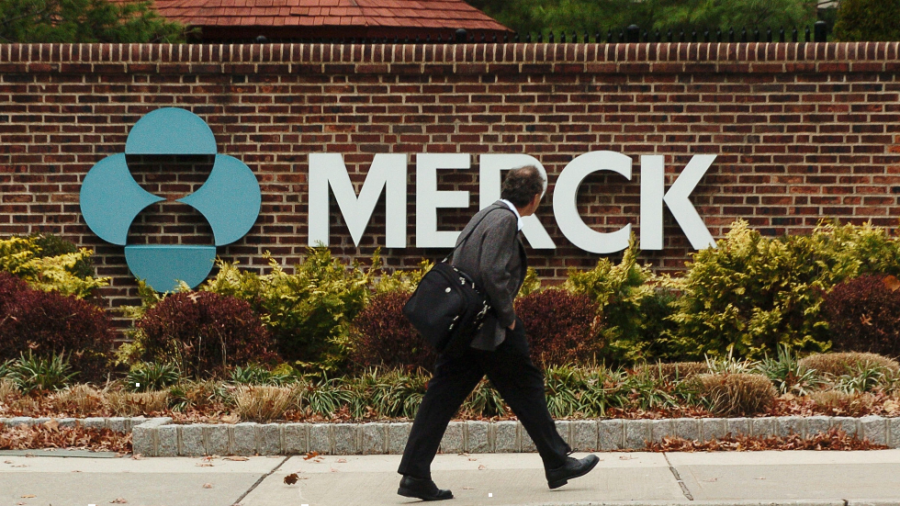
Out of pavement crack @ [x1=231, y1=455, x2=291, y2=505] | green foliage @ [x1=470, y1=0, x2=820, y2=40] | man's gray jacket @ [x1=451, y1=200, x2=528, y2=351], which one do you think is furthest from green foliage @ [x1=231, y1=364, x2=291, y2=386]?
green foliage @ [x1=470, y1=0, x2=820, y2=40]

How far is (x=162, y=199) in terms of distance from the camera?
31.4 ft

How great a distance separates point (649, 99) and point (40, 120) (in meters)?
5.61

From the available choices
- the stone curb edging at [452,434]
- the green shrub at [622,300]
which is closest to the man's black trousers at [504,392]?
the stone curb edging at [452,434]

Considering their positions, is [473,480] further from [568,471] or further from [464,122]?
[464,122]

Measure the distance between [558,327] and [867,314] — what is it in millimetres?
2307

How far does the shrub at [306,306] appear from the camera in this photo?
822 cm

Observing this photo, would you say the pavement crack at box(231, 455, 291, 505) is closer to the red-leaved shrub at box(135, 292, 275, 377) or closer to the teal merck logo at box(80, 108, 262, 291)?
the red-leaved shrub at box(135, 292, 275, 377)

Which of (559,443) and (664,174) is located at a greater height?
(664,174)

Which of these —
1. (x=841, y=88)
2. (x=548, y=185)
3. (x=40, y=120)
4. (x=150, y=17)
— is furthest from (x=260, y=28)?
(x=841, y=88)

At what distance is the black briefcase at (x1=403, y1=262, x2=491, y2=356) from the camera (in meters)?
Result: 4.99

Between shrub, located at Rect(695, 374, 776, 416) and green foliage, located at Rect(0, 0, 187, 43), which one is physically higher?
green foliage, located at Rect(0, 0, 187, 43)

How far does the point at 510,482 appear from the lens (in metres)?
5.61

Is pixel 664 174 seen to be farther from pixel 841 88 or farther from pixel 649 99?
pixel 841 88

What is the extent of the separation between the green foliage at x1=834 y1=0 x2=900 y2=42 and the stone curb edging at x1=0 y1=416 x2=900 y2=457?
5.91 meters
